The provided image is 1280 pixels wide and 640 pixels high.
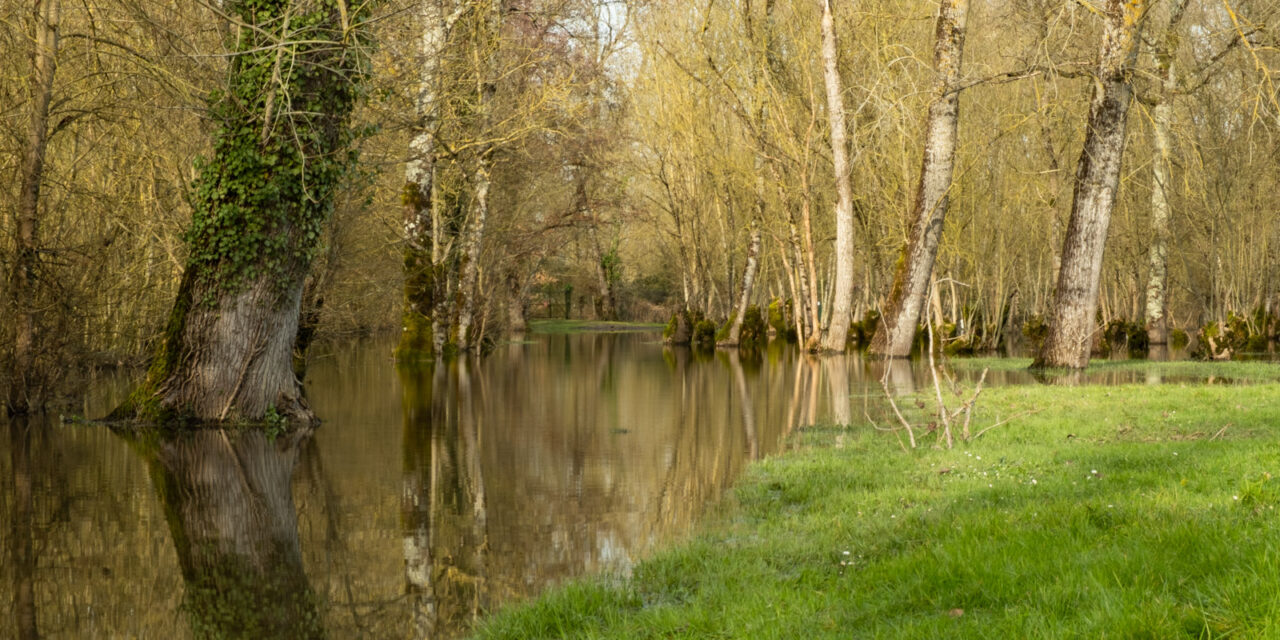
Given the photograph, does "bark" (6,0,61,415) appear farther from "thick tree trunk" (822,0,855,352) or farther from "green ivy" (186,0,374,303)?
"thick tree trunk" (822,0,855,352)

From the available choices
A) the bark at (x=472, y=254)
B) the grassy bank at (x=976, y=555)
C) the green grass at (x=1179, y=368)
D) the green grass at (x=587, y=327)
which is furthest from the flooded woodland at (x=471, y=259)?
the green grass at (x=587, y=327)

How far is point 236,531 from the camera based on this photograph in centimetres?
709

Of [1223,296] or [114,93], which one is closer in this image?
[114,93]

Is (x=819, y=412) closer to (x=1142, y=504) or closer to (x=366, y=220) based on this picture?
(x=1142, y=504)

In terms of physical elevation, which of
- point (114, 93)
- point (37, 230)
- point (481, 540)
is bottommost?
point (481, 540)

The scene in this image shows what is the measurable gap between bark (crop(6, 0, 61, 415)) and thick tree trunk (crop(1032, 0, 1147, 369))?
1536cm

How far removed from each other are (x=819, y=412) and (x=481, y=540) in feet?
26.2

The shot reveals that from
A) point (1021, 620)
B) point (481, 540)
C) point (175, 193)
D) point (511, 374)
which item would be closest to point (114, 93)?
point (175, 193)

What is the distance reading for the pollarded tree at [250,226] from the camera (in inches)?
467

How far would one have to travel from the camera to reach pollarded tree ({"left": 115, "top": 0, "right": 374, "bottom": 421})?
38.9ft

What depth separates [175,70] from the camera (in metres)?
12.5

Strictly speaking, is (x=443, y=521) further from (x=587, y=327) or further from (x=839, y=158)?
(x=587, y=327)

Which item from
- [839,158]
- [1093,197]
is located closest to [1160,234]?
[839,158]

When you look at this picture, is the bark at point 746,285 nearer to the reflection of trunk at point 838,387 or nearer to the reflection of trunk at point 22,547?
the reflection of trunk at point 838,387
